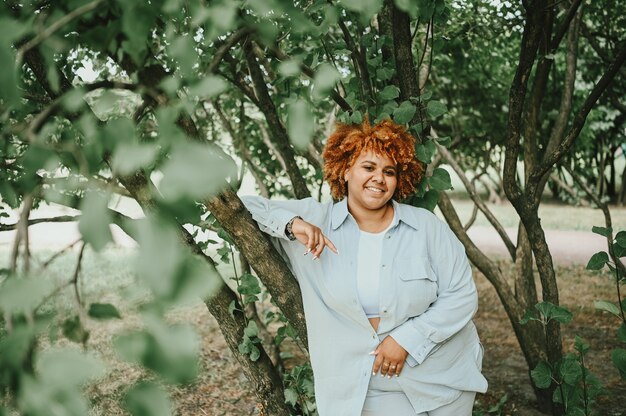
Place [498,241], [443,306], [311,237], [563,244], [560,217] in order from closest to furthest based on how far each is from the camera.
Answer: [311,237] → [443,306] → [563,244] → [498,241] → [560,217]

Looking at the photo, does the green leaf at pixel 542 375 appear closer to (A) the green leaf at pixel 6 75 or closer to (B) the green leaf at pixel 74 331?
(B) the green leaf at pixel 74 331

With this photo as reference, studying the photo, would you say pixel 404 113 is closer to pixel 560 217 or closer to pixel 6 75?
pixel 6 75

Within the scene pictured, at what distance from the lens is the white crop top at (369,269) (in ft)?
7.98

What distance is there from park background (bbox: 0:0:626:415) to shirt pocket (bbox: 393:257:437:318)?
44 centimetres

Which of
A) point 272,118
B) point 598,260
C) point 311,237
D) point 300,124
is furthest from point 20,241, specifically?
point 272,118

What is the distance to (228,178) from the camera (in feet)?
2.17

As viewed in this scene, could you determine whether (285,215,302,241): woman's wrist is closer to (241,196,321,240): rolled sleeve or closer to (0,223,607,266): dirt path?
(241,196,321,240): rolled sleeve

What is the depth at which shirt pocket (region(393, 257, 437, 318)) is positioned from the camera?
2387mm

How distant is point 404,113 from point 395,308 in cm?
85

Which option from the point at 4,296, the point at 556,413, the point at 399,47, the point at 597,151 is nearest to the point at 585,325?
the point at 556,413

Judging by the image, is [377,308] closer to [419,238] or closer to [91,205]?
[419,238]

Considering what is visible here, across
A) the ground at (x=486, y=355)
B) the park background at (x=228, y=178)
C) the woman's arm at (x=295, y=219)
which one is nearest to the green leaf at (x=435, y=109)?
the park background at (x=228, y=178)

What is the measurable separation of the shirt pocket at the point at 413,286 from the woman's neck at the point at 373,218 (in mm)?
199

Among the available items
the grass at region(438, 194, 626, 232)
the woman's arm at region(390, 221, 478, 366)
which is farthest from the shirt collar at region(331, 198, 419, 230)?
the grass at region(438, 194, 626, 232)
